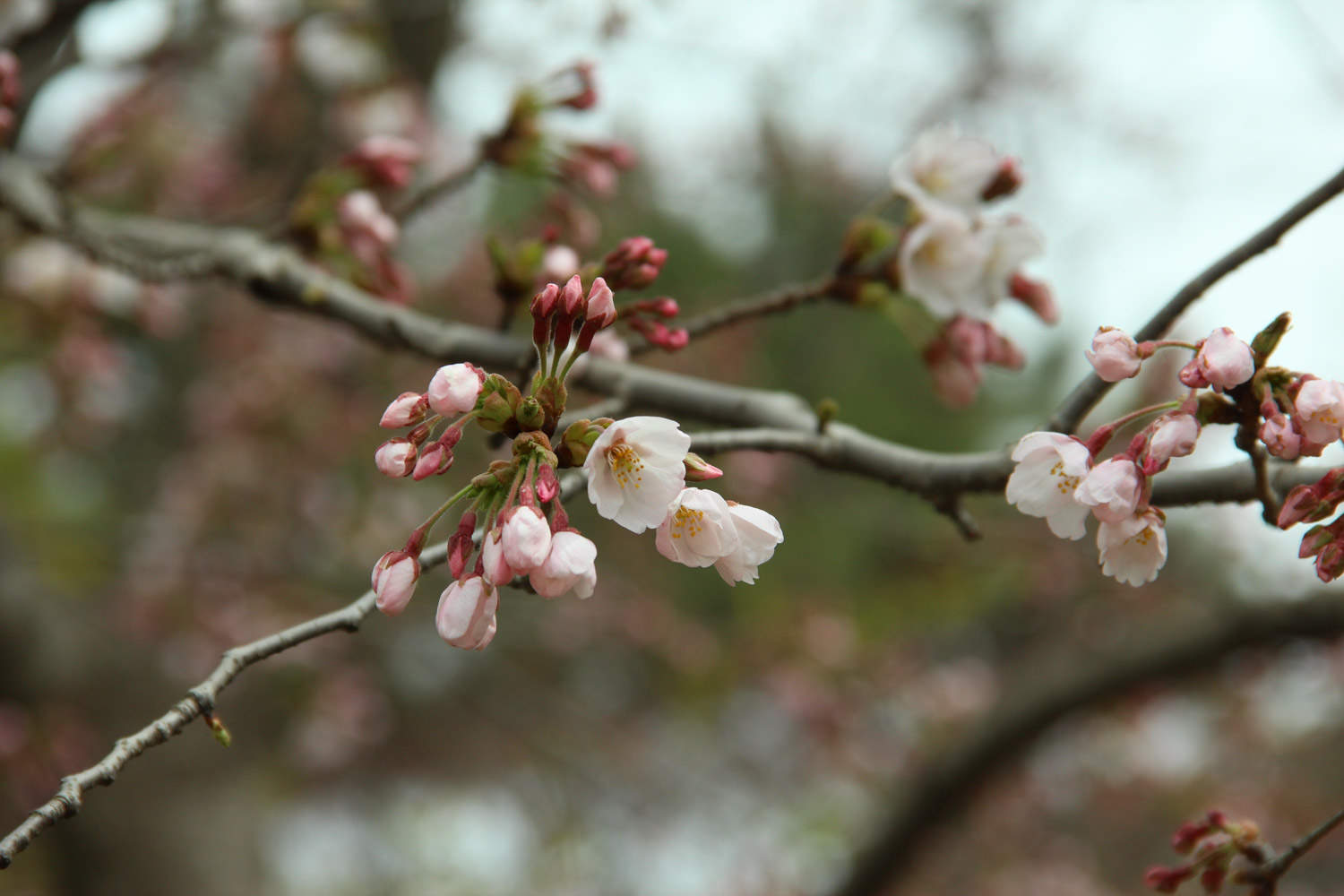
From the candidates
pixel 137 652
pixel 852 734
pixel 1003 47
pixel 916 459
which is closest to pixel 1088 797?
pixel 852 734

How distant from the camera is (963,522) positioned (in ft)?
4.42

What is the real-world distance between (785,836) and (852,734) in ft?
4.36

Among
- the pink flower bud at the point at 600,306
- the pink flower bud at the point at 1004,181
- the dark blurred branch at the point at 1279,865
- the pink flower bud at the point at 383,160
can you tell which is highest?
the pink flower bud at the point at 383,160

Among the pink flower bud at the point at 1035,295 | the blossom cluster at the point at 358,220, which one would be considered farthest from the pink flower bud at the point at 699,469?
the blossom cluster at the point at 358,220

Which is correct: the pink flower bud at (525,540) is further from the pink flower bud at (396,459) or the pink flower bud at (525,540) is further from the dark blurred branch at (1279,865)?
the dark blurred branch at (1279,865)

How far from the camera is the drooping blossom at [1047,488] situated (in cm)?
Answer: 101

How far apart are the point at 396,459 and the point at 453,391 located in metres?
0.08

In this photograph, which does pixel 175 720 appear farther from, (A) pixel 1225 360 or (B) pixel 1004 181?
(B) pixel 1004 181

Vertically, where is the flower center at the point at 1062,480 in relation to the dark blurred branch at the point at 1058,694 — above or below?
above

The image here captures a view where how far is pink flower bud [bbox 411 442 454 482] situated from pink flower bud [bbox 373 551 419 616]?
3.8 inches

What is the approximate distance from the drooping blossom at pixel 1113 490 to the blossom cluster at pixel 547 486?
30 centimetres

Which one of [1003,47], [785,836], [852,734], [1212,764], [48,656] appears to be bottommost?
[1212,764]

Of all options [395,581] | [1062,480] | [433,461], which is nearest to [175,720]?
[395,581]

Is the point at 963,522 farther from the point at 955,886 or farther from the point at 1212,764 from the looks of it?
the point at 1212,764
